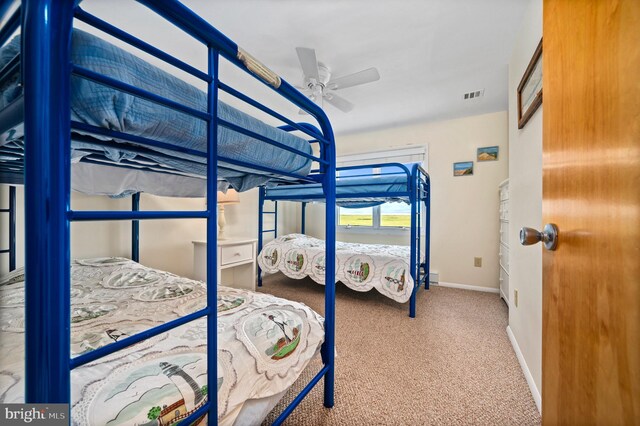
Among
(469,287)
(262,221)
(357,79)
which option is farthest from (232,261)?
(469,287)

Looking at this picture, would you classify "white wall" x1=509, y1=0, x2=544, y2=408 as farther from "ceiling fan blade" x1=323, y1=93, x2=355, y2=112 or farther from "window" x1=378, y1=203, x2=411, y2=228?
"window" x1=378, y1=203, x2=411, y2=228

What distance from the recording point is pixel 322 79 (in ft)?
6.78

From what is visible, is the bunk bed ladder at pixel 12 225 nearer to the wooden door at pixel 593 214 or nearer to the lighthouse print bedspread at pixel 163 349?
the lighthouse print bedspread at pixel 163 349

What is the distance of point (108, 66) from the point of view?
0.44 metres

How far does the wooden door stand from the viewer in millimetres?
381

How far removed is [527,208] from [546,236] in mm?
1080

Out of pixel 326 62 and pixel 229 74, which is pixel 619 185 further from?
pixel 229 74

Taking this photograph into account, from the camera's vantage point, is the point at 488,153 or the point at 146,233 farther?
the point at 488,153

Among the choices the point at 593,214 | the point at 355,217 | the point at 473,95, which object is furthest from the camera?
the point at 355,217

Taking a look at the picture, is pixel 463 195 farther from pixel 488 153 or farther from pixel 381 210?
pixel 381 210

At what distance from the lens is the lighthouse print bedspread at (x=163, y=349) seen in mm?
517

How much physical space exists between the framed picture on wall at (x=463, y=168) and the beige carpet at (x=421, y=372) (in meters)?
1.59

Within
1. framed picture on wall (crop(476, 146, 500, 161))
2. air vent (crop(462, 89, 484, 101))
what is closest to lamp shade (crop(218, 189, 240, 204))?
air vent (crop(462, 89, 484, 101))

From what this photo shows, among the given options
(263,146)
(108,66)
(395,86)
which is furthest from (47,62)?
(395,86)
